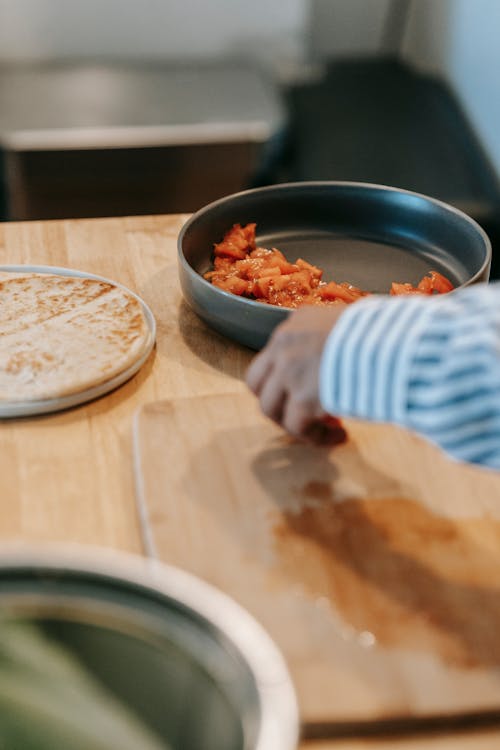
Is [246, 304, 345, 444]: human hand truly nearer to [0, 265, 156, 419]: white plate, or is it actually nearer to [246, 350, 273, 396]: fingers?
[246, 350, 273, 396]: fingers

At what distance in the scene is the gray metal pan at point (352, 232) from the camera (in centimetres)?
135

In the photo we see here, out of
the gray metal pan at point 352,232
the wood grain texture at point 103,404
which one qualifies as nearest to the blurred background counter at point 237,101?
the gray metal pan at point 352,232

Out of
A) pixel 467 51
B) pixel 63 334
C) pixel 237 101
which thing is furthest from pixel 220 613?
pixel 467 51

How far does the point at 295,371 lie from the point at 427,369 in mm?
142

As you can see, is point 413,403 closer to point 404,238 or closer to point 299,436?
point 299,436

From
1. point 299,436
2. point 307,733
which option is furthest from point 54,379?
point 307,733

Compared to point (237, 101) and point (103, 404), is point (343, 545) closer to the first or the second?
point (103, 404)

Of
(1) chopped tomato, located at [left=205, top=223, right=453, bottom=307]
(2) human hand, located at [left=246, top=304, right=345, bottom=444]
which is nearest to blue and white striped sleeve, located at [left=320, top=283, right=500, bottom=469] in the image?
(2) human hand, located at [left=246, top=304, right=345, bottom=444]

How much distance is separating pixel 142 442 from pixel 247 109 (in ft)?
5.75

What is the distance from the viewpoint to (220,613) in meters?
0.68

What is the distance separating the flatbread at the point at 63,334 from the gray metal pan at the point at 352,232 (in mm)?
110

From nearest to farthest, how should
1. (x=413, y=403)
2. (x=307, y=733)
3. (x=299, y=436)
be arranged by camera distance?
(x=307, y=733), (x=413, y=403), (x=299, y=436)

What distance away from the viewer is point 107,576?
27.5 inches

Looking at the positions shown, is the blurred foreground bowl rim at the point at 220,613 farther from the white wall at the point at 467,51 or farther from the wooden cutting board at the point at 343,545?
the white wall at the point at 467,51
